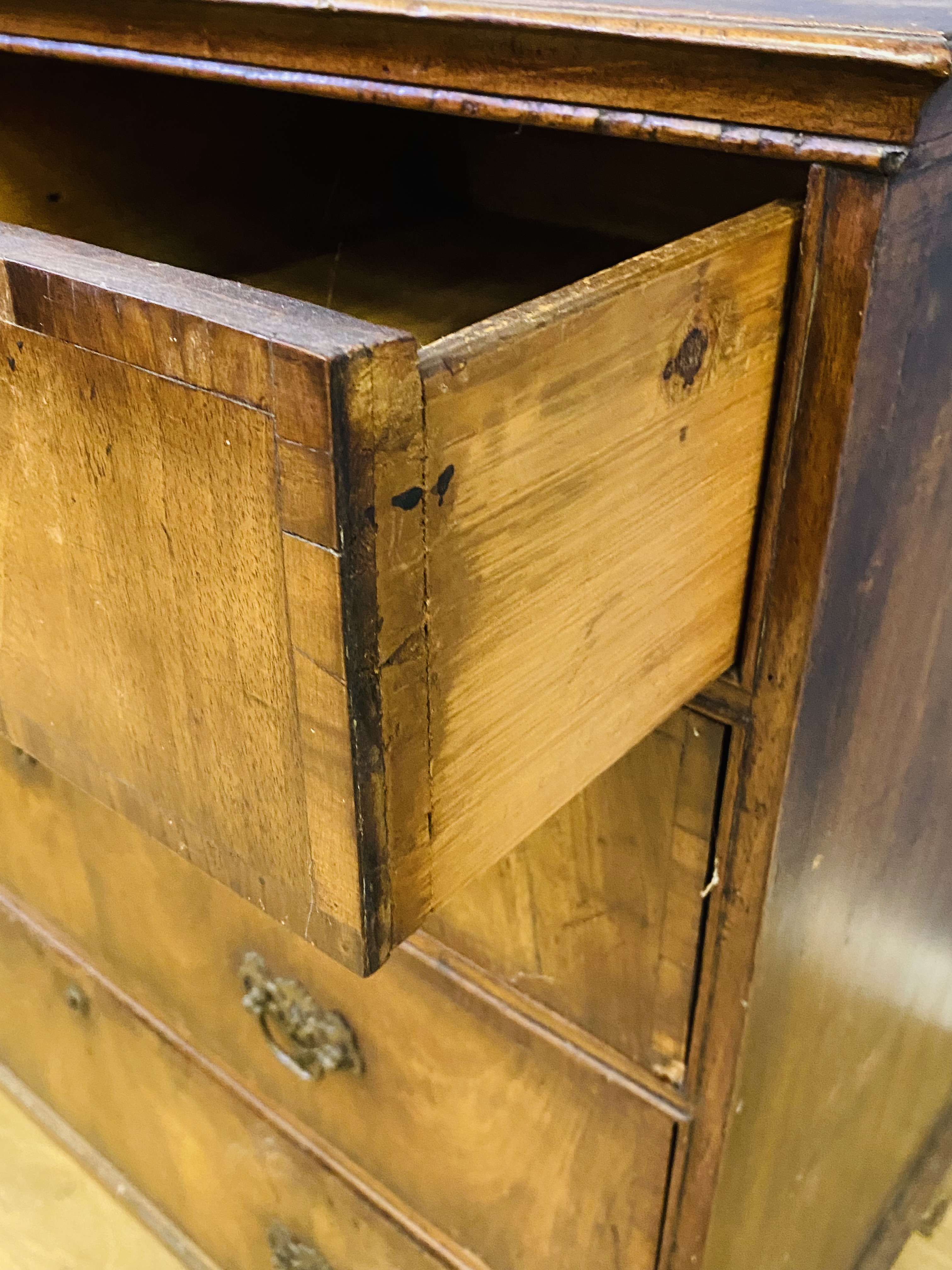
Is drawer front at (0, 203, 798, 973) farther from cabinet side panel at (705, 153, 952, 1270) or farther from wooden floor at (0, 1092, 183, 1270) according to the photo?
wooden floor at (0, 1092, 183, 1270)

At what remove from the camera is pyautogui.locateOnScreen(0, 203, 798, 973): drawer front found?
29 cm

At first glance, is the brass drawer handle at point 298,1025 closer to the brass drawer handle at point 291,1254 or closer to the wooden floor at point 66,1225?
the brass drawer handle at point 291,1254

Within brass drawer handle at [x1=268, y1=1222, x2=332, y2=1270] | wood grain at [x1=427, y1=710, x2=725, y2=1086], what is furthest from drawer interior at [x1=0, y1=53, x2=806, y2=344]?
brass drawer handle at [x1=268, y1=1222, x2=332, y2=1270]

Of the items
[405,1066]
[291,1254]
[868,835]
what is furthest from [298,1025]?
[868,835]

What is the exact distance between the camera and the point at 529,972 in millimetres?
654

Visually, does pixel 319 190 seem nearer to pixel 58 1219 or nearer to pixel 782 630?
→ pixel 782 630

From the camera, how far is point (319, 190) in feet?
2.33

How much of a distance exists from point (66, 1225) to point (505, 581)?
3.79ft

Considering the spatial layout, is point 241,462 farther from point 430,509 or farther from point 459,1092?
point 459,1092

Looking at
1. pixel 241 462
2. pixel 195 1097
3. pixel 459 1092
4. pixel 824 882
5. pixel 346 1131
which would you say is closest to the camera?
pixel 241 462

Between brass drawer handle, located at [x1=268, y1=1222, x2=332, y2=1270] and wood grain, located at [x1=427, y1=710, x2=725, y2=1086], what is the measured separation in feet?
1.40

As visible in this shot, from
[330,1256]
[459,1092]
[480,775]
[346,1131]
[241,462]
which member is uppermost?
[241,462]

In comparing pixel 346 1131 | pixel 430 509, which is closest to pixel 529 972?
pixel 346 1131

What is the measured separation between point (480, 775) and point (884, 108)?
0.79 ft
